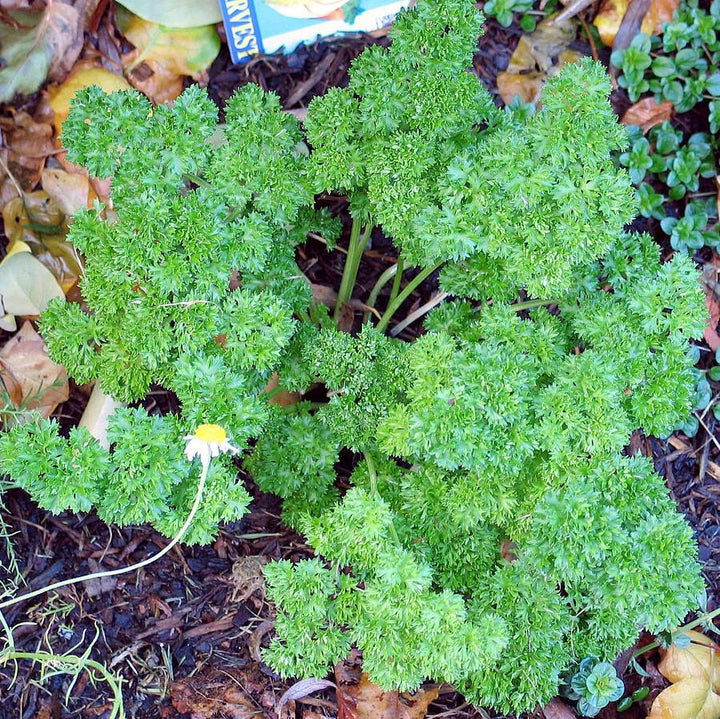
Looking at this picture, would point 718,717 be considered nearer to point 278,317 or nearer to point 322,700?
point 322,700

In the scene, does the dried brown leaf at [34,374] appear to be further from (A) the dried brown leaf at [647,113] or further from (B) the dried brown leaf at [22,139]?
(A) the dried brown leaf at [647,113]

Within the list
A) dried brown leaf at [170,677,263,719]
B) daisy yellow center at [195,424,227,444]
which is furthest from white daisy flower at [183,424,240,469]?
dried brown leaf at [170,677,263,719]

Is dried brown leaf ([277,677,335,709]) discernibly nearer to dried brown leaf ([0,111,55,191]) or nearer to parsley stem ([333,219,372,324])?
parsley stem ([333,219,372,324])

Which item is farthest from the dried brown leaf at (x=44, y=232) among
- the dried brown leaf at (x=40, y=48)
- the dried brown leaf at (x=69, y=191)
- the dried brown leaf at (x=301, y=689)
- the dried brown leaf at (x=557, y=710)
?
the dried brown leaf at (x=557, y=710)

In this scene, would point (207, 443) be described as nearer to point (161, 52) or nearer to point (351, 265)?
point (351, 265)

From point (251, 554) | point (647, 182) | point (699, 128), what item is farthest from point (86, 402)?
point (699, 128)
